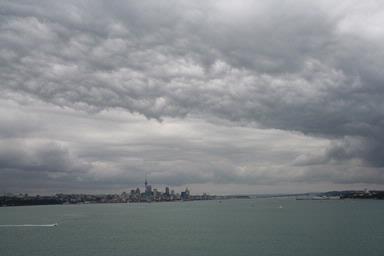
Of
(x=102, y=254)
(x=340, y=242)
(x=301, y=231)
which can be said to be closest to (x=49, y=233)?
(x=102, y=254)

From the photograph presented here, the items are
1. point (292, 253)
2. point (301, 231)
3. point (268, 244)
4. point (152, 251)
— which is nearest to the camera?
point (292, 253)

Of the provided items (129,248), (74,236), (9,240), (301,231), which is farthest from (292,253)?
(9,240)

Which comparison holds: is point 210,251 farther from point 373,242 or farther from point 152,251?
→ point 373,242

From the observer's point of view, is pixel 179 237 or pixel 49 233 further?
pixel 49 233

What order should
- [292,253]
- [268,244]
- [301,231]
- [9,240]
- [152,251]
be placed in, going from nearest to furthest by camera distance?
[292,253]
[152,251]
[268,244]
[9,240]
[301,231]

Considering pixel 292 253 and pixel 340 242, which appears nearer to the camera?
pixel 292 253

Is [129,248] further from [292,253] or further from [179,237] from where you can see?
[292,253]

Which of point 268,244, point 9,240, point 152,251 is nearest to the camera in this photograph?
point 152,251
